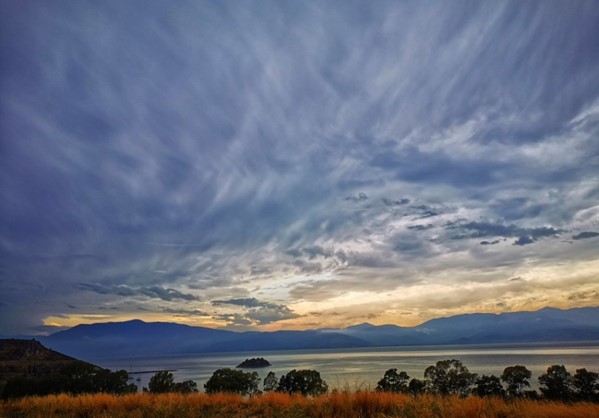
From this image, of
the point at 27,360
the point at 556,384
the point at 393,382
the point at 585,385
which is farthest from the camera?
the point at 27,360

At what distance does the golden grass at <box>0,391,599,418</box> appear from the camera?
352 inches

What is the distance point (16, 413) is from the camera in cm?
1380

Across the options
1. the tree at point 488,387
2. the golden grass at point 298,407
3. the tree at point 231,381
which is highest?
the golden grass at point 298,407

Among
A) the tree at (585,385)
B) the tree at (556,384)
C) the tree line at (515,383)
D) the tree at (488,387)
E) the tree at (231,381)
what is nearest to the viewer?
the tree at (585,385)

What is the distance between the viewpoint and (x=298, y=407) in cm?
1155

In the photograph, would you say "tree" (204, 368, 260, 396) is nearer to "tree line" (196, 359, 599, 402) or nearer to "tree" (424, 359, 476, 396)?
"tree line" (196, 359, 599, 402)

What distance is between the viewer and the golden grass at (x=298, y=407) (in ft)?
29.4

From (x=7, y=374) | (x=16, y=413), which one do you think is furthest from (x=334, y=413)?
(x=7, y=374)

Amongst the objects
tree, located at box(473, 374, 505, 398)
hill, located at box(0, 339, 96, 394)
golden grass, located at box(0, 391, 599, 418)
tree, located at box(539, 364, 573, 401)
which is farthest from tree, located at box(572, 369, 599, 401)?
hill, located at box(0, 339, 96, 394)

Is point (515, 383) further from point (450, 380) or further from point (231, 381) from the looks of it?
point (231, 381)

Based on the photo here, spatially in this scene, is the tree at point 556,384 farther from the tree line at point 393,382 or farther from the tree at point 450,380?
the tree at point 450,380

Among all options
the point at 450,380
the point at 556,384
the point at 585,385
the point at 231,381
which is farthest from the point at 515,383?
the point at 231,381

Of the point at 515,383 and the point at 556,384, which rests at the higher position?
the point at 556,384

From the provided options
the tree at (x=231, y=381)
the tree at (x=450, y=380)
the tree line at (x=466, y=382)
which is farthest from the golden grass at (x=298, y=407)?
the tree at (x=450, y=380)
